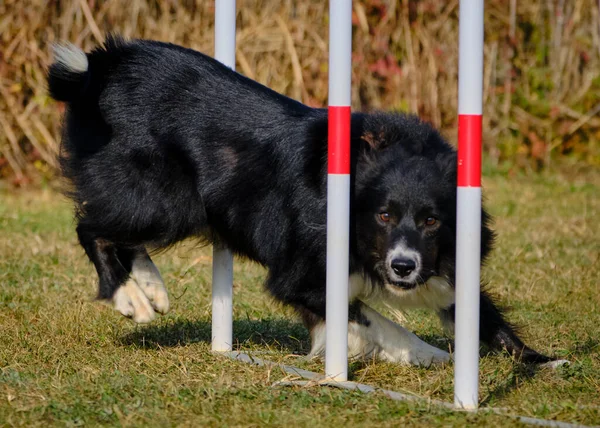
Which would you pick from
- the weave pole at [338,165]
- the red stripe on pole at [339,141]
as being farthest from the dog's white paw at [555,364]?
the red stripe on pole at [339,141]

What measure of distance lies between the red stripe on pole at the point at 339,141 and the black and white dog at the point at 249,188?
1.33 feet

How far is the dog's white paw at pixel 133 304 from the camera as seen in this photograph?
3.99 meters

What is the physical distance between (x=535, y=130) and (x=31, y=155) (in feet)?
18.3

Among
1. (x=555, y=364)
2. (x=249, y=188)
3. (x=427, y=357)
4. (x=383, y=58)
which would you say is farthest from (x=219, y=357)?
(x=383, y=58)

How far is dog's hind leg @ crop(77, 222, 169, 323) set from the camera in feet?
13.1

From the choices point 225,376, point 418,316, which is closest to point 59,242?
point 418,316

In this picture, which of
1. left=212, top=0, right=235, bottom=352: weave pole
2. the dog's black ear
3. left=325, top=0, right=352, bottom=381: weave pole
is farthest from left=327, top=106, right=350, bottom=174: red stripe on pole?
left=212, top=0, right=235, bottom=352: weave pole

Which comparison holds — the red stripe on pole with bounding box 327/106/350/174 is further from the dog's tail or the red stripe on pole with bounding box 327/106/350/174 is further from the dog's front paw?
the dog's tail

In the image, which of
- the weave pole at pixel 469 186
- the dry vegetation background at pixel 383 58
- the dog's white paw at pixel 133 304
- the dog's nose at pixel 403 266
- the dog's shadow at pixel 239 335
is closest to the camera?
the weave pole at pixel 469 186

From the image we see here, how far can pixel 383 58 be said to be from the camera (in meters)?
9.70

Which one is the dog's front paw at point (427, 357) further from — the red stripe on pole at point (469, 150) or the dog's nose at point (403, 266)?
the red stripe on pole at point (469, 150)

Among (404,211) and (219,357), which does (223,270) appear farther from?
(404,211)

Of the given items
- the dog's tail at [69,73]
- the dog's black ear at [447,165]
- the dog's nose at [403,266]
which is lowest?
the dog's nose at [403,266]

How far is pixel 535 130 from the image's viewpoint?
34.2 feet
